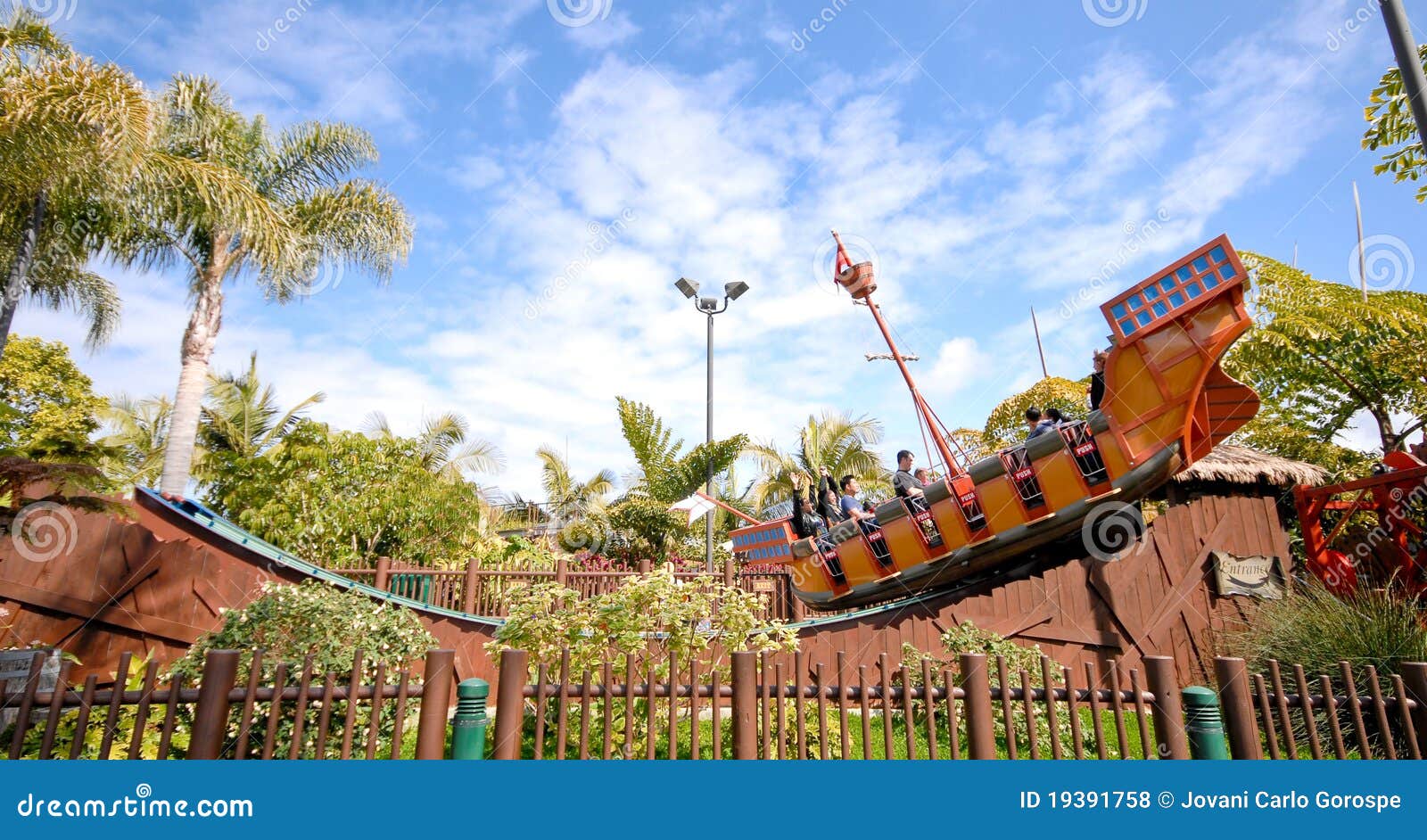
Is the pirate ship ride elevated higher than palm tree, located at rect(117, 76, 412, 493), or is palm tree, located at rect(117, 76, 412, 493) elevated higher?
palm tree, located at rect(117, 76, 412, 493)

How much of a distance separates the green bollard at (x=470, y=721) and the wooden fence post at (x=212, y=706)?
0.98 meters

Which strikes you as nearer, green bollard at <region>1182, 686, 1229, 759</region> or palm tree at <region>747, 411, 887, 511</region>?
green bollard at <region>1182, 686, 1229, 759</region>

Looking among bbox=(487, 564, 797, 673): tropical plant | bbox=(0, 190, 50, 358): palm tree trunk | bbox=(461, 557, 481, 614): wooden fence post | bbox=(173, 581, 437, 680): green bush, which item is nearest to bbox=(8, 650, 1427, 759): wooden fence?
bbox=(173, 581, 437, 680): green bush

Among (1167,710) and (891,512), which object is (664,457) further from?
(1167,710)

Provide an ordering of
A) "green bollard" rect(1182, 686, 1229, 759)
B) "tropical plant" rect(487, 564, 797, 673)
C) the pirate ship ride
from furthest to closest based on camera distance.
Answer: the pirate ship ride
"tropical plant" rect(487, 564, 797, 673)
"green bollard" rect(1182, 686, 1229, 759)

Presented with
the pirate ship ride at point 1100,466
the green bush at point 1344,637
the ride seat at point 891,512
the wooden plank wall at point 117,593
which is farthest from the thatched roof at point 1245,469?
the wooden plank wall at point 117,593

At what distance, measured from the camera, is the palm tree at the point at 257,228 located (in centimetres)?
1166

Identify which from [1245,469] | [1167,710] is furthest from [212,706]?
[1245,469]

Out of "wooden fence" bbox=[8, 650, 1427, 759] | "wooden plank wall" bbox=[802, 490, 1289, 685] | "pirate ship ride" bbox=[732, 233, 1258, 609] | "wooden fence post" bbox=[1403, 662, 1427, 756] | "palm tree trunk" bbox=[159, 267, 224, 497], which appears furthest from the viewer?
"palm tree trunk" bbox=[159, 267, 224, 497]

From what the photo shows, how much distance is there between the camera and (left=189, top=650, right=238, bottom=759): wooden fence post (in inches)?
114

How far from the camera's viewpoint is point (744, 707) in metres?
3.27

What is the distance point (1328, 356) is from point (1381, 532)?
4.59m

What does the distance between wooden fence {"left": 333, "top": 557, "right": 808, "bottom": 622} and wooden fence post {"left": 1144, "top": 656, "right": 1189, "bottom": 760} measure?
575 cm

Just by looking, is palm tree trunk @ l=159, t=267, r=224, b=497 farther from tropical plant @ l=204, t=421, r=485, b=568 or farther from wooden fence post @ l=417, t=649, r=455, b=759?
wooden fence post @ l=417, t=649, r=455, b=759
